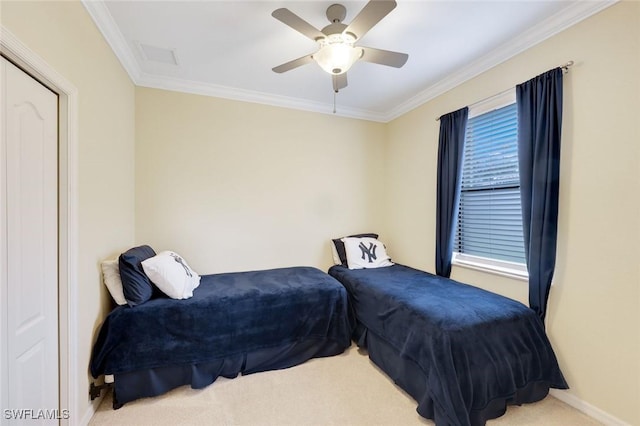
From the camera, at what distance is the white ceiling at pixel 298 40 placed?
1818mm

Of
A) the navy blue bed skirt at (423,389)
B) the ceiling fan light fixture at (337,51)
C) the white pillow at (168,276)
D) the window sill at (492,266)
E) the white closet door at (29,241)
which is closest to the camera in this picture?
the white closet door at (29,241)

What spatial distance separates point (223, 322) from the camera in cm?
221

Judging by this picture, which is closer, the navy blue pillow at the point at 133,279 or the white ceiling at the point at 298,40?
the white ceiling at the point at 298,40

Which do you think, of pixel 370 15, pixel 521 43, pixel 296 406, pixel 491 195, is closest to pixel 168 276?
pixel 296 406

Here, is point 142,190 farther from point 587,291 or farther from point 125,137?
point 587,291

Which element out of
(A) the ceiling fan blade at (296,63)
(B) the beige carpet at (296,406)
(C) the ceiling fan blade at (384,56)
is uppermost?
(C) the ceiling fan blade at (384,56)

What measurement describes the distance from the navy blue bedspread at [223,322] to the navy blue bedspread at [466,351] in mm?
597

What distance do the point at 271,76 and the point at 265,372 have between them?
281 centimetres

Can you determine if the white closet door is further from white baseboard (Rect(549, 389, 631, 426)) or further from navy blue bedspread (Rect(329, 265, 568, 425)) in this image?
white baseboard (Rect(549, 389, 631, 426))

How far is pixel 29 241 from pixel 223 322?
134 centimetres

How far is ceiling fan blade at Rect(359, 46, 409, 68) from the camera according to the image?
6.08 ft

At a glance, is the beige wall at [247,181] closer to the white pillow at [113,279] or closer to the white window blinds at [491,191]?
the white pillow at [113,279]

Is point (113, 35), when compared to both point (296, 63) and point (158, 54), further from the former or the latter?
point (296, 63)

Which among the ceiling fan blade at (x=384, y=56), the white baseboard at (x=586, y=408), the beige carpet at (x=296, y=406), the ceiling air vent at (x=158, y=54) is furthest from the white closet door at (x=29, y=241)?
the white baseboard at (x=586, y=408)
